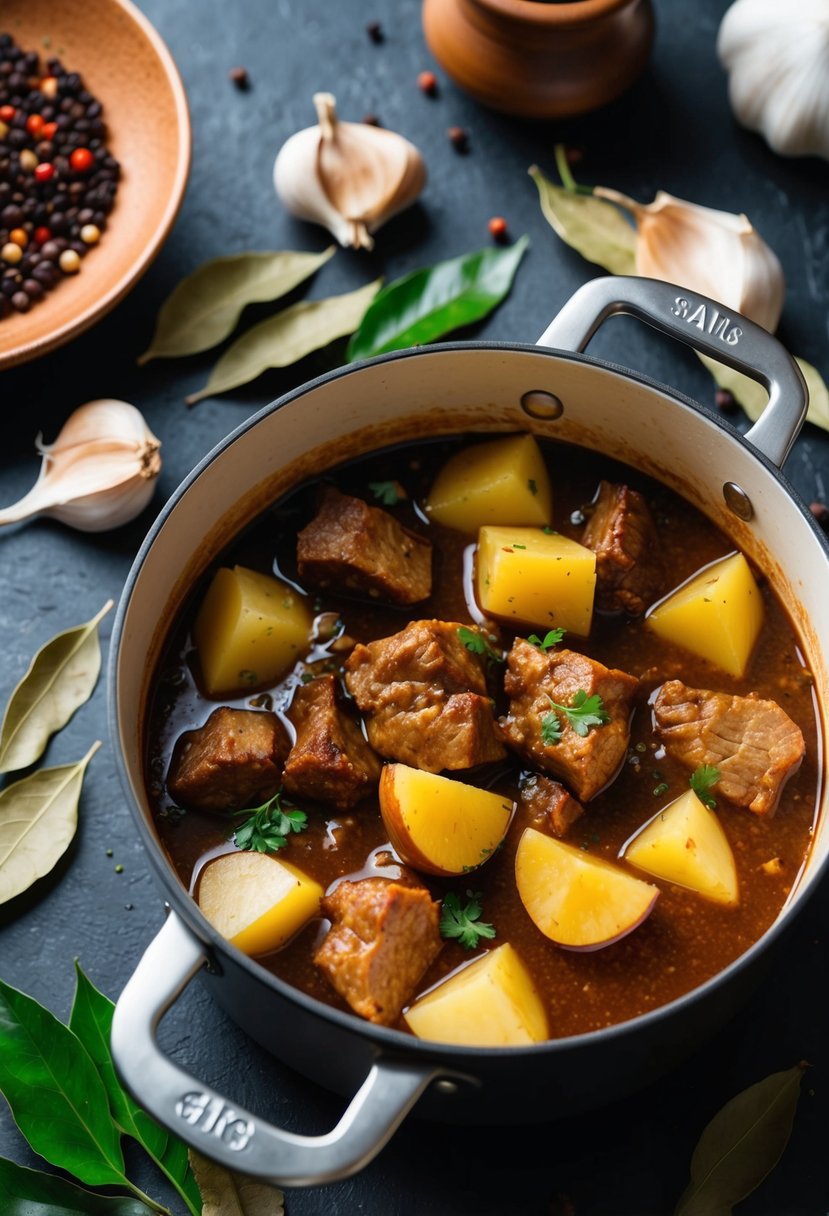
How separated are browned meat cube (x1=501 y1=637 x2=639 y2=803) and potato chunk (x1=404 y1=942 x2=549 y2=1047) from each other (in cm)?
39

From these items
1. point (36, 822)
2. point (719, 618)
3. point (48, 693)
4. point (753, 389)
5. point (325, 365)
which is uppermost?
point (753, 389)

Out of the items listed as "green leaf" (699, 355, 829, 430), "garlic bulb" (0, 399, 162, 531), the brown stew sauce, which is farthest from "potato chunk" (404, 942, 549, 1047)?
"green leaf" (699, 355, 829, 430)

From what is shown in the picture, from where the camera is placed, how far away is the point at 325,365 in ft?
11.5

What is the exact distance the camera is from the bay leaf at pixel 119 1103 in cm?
272

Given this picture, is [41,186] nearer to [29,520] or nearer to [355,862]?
[29,520]

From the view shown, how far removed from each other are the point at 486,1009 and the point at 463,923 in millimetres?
198

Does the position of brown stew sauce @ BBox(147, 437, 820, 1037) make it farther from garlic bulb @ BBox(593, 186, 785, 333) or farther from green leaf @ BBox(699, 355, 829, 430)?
garlic bulb @ BBox(593, 186, 785, 333)

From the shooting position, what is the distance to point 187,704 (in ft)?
9.45

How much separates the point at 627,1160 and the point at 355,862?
2.83 feet

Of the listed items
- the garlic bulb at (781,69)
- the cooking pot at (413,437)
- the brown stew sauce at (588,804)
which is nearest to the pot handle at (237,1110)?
the cooking pot at (413,437)

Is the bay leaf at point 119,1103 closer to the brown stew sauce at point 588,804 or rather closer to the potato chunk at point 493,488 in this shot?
the brown stew sauce at point 588,804

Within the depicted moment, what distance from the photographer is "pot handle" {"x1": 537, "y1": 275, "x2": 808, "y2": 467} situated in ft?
8.87

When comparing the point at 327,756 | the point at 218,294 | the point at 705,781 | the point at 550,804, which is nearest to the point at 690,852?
the point at 705,781

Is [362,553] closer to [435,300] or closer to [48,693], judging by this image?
[48,693]
